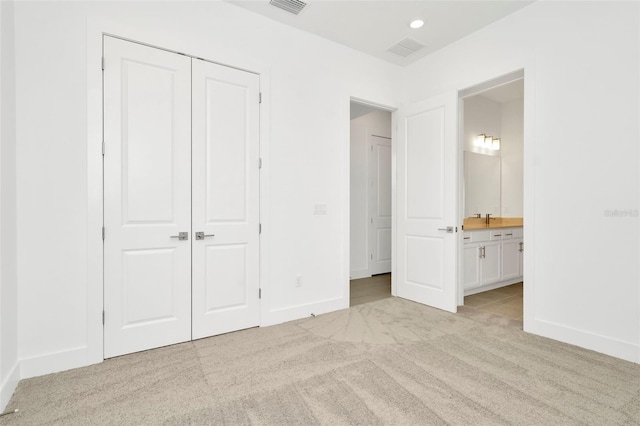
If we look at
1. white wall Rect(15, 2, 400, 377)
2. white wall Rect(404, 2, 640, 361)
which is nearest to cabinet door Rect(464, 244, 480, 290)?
white wall Rect(404, 2, 640, 361)

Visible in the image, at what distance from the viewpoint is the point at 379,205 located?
562cm

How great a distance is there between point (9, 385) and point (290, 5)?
340 cm

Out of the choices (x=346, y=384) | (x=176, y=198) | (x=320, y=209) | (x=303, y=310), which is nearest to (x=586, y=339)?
(x=346, y=384)

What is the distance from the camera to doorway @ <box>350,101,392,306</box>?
17.4ft

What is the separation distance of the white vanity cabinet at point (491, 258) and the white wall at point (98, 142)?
169 cm

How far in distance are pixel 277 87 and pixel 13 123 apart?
1.98 meters

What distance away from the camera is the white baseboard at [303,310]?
3.05m

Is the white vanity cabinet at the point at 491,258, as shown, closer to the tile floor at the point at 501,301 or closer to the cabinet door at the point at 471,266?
the cabinet door at the point at 471,266

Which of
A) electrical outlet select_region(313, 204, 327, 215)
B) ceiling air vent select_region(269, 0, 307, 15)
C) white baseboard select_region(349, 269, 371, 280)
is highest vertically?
ceiling air vent select_region(269, 0, 307, 15)

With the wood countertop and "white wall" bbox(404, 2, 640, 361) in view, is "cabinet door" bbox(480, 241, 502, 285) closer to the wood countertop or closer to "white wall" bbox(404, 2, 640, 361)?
the wood countertop

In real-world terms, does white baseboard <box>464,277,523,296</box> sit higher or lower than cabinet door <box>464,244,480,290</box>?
lower

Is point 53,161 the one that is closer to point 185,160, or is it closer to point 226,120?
point 185,160

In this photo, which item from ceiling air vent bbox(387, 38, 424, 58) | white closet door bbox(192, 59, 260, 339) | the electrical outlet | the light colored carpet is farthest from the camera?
ceiling air vent bbox(387, 38, 424, 58)

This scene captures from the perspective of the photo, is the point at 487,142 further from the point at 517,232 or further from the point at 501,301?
the point at 501,301
